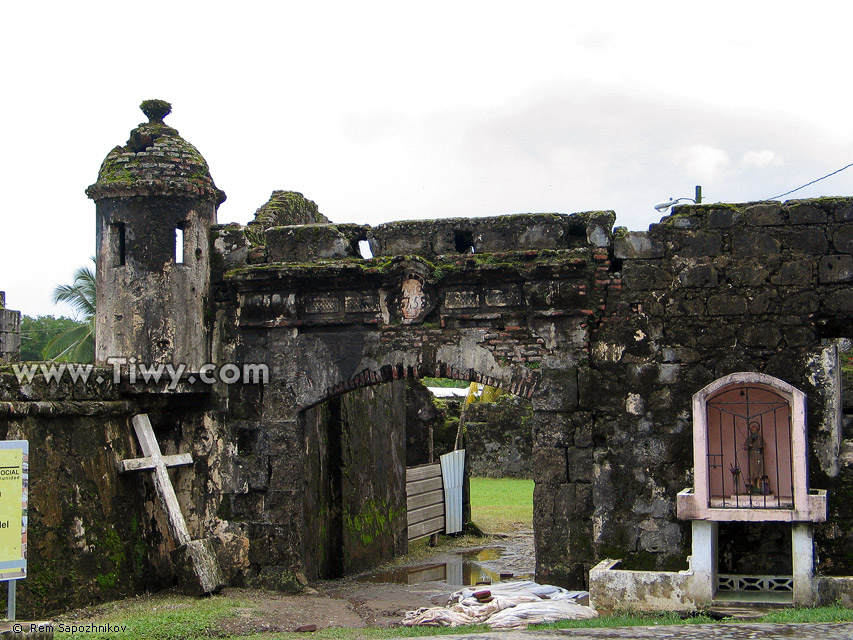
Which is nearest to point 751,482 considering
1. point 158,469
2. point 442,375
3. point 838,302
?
point 838,302

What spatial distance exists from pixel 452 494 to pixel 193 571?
7.17 meters

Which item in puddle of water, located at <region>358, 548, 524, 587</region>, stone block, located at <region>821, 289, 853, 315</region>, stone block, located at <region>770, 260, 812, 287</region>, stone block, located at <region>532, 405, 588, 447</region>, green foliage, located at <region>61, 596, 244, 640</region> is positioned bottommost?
puddle of water, located at <region>358, 548, 524, 587</region>

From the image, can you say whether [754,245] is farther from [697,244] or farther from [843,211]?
[843,211]

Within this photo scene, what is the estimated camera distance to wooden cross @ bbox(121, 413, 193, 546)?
33.2 ft

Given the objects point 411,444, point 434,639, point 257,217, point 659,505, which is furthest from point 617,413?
point 411,444

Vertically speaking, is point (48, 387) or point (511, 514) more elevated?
point (48, 387)

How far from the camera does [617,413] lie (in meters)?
9.95

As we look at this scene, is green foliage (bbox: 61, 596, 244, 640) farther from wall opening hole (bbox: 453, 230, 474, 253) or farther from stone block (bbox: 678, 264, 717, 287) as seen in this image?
stone block (bbox: 678, 264, 717, 287)

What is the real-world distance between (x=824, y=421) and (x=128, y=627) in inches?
244

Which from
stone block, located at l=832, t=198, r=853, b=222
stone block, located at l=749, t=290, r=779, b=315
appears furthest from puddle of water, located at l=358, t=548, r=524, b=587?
stone block, located at l=832, t=198, r=853, b=222

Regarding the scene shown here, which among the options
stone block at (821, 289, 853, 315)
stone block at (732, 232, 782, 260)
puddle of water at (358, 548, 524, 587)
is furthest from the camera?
puddle of water at (358, 548, 524, 587)

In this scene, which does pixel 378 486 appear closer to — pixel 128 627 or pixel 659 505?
pixel 659 505

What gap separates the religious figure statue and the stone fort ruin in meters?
0.05

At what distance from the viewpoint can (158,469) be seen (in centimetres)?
1021
